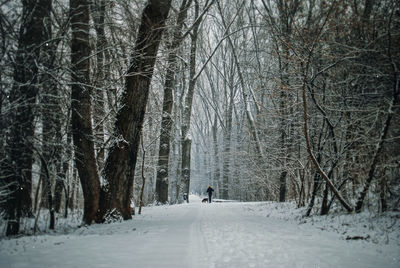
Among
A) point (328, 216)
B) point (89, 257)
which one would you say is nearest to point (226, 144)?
point (328, 216)

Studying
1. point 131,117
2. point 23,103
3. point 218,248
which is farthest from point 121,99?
point 218,248

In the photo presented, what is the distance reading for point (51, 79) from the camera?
4.31 metres

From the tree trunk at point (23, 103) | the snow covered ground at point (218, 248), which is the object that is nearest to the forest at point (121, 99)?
the tree trunk at point (23, 103)

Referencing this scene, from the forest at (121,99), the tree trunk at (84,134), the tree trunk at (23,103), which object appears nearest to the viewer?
the tree trunk at (23,103)

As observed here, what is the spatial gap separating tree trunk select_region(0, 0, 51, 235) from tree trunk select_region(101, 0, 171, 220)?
167 centimetres

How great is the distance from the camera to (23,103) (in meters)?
3.92

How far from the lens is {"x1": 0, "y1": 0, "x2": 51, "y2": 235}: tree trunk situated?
3.85 meters

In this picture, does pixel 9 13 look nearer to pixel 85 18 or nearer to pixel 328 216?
pixel 85 18

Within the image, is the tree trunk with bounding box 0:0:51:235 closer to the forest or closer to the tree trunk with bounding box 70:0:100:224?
the forest

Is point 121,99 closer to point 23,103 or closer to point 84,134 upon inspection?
point 84,134

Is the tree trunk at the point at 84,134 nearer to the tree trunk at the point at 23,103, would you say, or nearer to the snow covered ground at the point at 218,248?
the tree trunk at the point at 23,103

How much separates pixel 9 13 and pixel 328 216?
7.51 m

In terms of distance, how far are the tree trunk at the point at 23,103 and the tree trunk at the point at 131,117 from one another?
1.67m

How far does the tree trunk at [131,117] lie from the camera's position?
5824 millimetres
